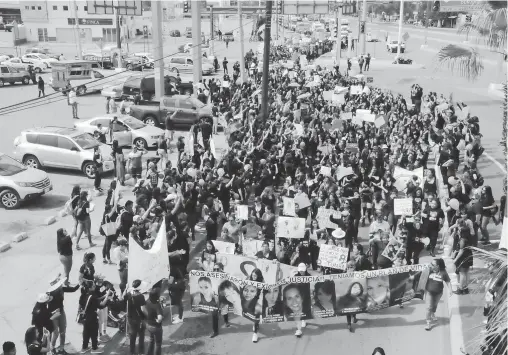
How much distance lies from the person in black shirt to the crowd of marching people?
17 mm

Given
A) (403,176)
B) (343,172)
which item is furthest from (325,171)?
(403,176)

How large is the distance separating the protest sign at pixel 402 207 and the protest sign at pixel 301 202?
2050mm

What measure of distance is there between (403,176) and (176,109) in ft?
50.1

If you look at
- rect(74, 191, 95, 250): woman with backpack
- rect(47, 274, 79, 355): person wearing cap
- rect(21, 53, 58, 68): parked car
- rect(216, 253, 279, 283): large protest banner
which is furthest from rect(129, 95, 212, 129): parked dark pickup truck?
rect(21, 53, 58, 68): parked car

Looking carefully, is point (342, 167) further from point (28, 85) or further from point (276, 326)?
point (28, 85)

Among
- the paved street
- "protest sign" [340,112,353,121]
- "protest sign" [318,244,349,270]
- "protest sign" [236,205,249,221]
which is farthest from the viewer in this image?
"protest sign" [340,112,353,121]

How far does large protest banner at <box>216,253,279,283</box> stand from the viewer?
11.2 metres

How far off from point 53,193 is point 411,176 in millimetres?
11191

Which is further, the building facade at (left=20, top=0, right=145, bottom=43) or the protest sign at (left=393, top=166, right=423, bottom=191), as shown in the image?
the building facade at (left=20, top=0, right=145, bottom=43)

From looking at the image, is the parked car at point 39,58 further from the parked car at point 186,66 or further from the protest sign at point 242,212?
the protest sign at point 242,212

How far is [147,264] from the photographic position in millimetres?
10398

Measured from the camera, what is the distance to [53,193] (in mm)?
19703

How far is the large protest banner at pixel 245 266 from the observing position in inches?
442

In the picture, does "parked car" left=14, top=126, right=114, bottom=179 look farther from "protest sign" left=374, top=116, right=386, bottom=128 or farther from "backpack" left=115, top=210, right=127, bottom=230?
"protest sign" left=374, top=116, right=386, bottom=128
